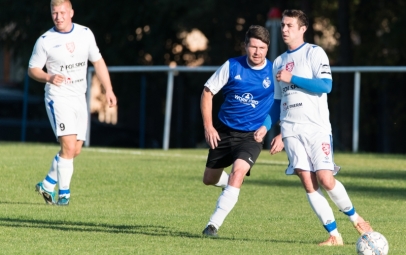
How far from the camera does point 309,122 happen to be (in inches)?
322

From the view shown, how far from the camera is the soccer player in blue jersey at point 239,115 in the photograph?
8.60 metres

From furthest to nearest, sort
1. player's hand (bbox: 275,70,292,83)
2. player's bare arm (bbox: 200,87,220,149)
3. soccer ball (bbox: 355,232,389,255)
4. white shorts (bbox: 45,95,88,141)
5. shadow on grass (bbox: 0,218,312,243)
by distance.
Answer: white shorts (bbox: 45,95,88,141) → shadow on grass (bbox: 0,218,312,243) → player's bare arm (bbox: 200,87,220,149) → player's hand (bbox: 275,70,292,83) → soccer ball (bbox: 355,232,389,255)

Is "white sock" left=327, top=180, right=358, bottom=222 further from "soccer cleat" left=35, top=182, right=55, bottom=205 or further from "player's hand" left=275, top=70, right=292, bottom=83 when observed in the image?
"soccer cleat" left=35, top=182, right=55, bottom=205

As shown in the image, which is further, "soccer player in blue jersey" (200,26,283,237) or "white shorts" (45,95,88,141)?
"white shorts" (45,95,88,141)

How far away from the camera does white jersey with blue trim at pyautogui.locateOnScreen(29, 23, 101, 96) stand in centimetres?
1070

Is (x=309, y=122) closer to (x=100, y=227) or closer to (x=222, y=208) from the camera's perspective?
(x=222, y=208)

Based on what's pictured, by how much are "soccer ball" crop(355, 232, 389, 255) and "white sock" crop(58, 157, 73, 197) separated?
4.25 meters

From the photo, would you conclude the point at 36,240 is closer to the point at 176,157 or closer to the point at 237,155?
the point at 237,155

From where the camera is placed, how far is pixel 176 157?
18141 mm

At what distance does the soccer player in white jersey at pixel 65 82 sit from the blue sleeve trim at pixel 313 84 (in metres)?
3.12

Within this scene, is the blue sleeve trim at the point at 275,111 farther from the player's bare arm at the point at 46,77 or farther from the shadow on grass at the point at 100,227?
the player's bare arm at the point at 46,77

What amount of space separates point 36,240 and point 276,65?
2469 mm

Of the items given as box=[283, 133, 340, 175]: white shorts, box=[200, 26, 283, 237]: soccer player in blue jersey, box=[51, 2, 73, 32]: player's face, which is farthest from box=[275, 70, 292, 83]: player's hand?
box=[51, 2, 73, 32]: player's face

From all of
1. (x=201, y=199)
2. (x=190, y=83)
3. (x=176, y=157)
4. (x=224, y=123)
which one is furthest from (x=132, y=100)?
(x=224, y=123)
